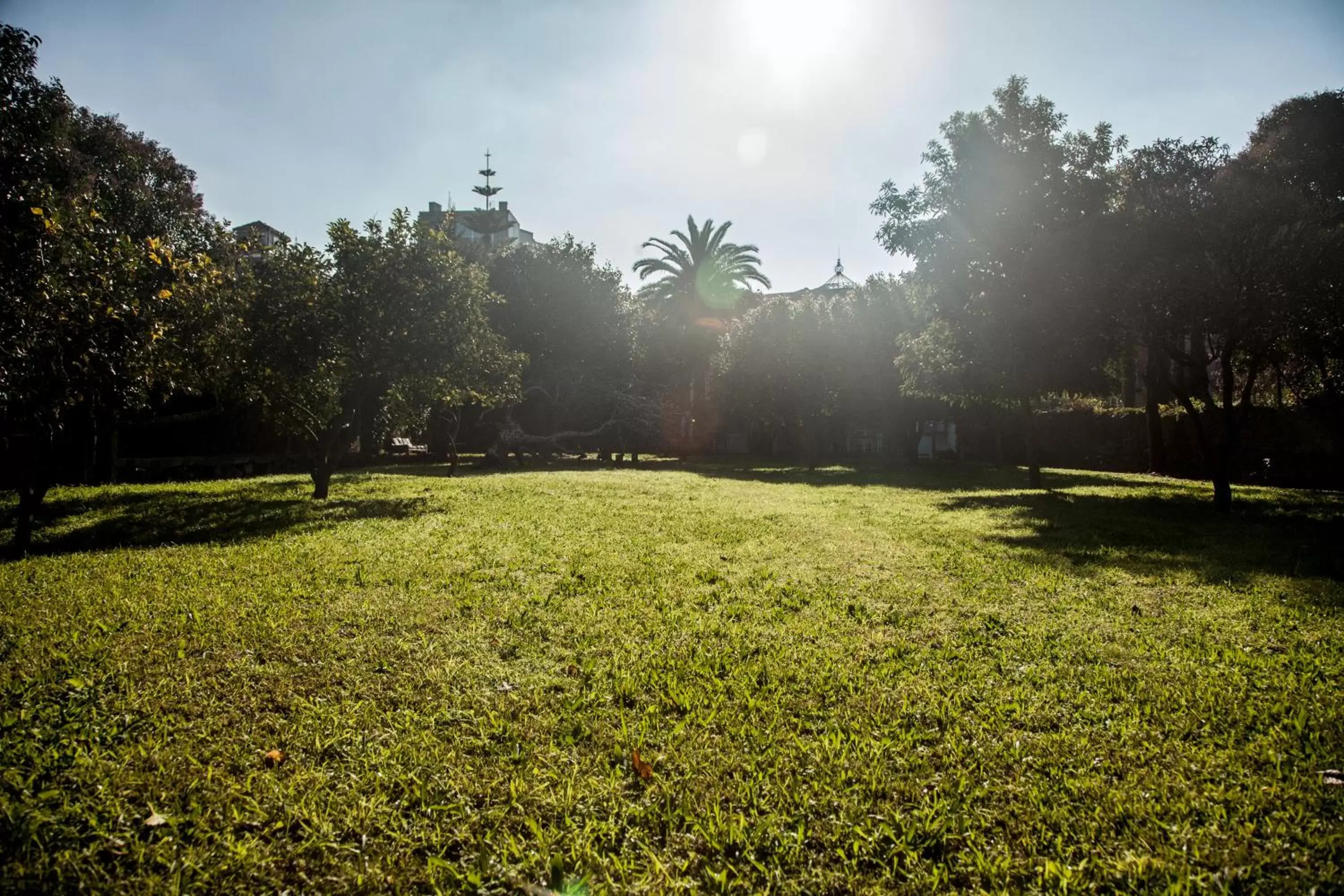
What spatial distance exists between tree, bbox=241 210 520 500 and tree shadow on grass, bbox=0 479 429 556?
1620 millimetres

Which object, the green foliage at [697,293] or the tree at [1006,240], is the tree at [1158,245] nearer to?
the tree at [1006,240]

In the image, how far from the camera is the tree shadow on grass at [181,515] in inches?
355

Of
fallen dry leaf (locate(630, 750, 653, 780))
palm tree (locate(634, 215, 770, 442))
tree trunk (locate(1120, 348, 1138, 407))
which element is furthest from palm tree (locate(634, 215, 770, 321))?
fallen dry leaf (locate(630, 750, 653, 780))

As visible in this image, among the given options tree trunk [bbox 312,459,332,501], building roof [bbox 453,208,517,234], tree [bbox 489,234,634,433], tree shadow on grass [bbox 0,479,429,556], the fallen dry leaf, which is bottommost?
the fallen dry leaf

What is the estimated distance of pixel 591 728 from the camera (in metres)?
3.42

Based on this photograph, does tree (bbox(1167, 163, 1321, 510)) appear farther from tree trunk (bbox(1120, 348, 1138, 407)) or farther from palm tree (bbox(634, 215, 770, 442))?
palm tree (bbox(634, 215, 770, 442))

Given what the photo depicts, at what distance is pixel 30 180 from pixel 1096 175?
22422 millimetres

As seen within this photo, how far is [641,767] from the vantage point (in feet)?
9.92

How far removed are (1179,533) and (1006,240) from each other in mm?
10255

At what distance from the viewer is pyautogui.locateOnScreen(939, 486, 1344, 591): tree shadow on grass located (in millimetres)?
7996

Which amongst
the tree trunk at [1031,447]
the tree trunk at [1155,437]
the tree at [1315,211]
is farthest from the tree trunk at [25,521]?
the tree trunk at [1155,437]

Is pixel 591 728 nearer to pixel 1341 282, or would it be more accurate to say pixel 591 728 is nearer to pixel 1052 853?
pixel 1052 853

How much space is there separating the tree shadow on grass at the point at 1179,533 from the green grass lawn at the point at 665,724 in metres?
0.28

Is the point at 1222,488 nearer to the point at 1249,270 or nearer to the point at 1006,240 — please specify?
the point at 1249,270
